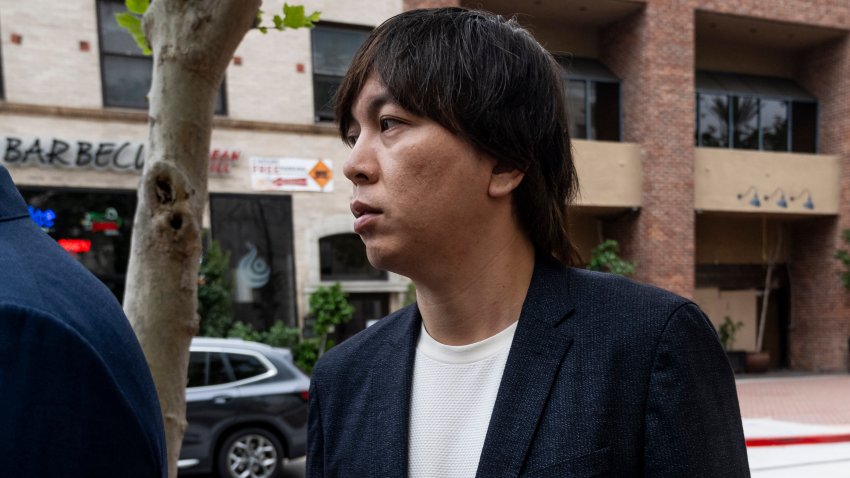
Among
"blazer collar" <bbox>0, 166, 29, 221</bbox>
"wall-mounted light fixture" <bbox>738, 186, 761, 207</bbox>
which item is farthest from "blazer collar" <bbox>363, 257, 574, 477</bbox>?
"wall-mounted light fixture" <bbox>738, 186, 761, 207</bbox>

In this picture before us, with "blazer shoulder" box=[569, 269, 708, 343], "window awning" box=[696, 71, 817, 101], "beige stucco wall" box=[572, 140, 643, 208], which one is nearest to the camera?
"blazer shoulder" box=[569, 269, 708, 343]

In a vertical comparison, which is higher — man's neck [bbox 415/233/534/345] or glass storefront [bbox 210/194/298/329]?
man's neck [bbox 415/233/534/345]

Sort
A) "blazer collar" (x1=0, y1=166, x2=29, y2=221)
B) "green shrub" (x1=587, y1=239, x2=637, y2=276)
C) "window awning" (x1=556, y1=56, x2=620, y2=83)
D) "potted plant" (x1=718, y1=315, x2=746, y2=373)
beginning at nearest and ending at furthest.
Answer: "blazer collar" (x1=0, y1=166, x2=29, y2=221) → "green shrub" (x1=587, y1=239, x2=637, y2=276) → "window awning" (x1=556, y1=56, x2=620, y2=83) → "potted plant" (x1=718, y1=315, x2=746, y2=373)

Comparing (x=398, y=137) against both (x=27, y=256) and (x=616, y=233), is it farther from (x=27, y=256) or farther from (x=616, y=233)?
(x=616, y=233)

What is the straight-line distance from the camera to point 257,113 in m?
12.3

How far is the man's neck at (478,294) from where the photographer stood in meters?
1.50

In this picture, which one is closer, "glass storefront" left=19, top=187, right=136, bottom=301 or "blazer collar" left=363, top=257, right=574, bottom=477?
"blazer collar" left=363, top=257, right=574, bottom=477

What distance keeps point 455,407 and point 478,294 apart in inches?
11.1

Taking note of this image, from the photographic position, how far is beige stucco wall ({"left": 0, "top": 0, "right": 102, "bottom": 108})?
10891mm

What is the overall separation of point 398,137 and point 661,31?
1569 cm

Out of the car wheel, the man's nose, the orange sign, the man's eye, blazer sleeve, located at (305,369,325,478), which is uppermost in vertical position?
the orange sign

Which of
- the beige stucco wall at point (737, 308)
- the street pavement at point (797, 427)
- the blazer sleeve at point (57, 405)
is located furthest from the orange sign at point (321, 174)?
A: the blazer sleeve at point (57, 405)

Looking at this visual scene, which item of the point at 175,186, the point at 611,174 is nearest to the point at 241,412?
the point at 175,186

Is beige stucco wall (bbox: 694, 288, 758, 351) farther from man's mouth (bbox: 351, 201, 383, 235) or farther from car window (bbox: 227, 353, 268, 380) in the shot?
man's mouth (bbox: 351, 201, 383, 235)
